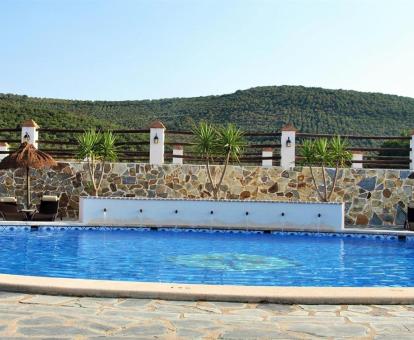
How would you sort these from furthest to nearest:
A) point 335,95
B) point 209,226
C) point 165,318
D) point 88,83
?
point 335,95 → point 88,83 → point 209,226 → point 165,318

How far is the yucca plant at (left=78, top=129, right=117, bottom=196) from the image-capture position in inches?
701

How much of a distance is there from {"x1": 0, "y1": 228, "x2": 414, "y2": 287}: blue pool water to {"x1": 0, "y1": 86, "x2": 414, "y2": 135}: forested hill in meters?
30.2

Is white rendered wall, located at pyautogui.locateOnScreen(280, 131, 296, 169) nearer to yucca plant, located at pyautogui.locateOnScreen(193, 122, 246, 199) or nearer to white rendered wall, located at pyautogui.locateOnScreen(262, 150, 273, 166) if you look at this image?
white rendered wall, located at pyautogui.locateOnScreen(262, 150, 273, 166)

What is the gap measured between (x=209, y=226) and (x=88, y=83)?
9.49 meters

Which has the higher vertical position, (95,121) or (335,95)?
(335,95)

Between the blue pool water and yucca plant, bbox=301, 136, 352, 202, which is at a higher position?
A: yucca plant, bbox=301, 136, 352, 202

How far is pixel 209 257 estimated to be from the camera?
1127cm

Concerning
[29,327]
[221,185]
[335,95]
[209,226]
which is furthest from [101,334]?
[335,95]

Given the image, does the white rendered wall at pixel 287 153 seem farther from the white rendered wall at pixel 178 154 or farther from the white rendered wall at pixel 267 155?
the white rendered wall at pixel 178 154

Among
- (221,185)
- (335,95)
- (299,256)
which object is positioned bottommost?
(299,256)

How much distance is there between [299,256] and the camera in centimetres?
1181

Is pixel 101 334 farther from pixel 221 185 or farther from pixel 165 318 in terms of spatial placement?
pixel 221 185

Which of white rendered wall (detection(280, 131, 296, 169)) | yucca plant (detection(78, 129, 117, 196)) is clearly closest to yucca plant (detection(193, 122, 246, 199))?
white rendered wall (detection(280, 131, 296, 169))

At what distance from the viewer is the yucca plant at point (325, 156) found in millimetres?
17844
